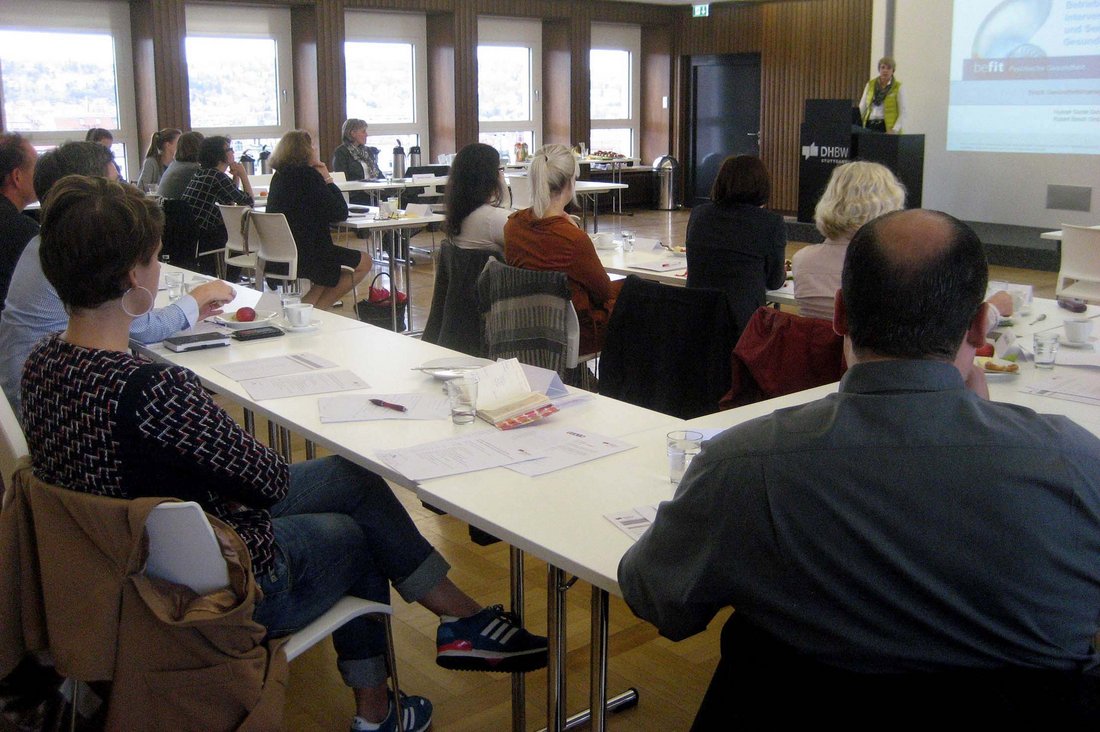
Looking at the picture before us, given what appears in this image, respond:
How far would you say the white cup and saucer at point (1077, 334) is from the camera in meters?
A: 3.25

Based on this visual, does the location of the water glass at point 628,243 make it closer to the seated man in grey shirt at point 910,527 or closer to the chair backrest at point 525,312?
the chair backrest at point 525,312

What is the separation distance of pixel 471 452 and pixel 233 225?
515 cm

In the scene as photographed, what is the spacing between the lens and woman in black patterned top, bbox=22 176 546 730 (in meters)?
1.88

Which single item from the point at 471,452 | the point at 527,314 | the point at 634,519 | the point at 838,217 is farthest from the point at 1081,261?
the point at 634,519

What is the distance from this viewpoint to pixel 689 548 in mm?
1413

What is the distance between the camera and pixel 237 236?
23.0ft

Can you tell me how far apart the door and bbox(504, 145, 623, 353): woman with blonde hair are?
10.4 metres

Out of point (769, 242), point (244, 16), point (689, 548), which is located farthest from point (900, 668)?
point (244, 16)

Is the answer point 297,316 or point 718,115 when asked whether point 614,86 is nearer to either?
point 718,115

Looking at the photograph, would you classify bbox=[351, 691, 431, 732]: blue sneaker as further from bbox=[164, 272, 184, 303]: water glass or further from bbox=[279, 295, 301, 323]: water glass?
bbox=[164, 272, 184, 303]: water glass

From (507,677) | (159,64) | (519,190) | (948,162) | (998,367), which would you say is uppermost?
(159,64)

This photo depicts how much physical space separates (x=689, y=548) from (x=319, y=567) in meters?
1.03

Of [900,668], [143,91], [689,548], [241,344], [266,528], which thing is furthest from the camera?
[143,91]

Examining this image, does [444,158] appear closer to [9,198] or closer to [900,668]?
[9,198]
